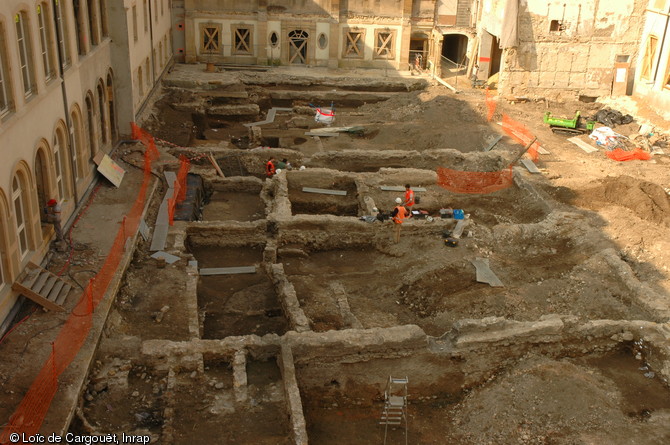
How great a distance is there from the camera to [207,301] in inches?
627

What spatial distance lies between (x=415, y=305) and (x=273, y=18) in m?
26.9

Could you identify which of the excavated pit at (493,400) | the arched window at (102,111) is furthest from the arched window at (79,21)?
the excavated pit at (493,400)

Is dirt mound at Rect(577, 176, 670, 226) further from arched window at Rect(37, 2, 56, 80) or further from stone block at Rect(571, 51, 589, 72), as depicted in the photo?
arched window at Rect(37, 2, 56, 80)

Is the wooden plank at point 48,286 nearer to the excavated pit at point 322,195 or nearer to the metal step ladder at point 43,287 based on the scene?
the metal step ladder at point 43,287

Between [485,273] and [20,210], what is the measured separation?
35.0 feet

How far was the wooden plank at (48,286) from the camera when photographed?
524 inches

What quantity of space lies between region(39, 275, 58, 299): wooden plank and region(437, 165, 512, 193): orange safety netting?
41.3ft

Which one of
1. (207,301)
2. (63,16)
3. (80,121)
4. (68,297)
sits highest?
(63,16)

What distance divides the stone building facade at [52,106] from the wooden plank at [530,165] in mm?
14185

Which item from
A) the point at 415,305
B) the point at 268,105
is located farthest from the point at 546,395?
the point at 268,105

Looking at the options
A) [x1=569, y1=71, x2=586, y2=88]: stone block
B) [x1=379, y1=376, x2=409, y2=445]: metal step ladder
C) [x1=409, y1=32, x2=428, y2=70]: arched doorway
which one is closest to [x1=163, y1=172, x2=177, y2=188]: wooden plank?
[x1=379, y1=376, x2=409, y2=445]: metal step ladder

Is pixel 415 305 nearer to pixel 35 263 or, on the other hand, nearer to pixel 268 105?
pixel 35 263

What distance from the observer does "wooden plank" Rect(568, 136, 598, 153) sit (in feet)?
83.5

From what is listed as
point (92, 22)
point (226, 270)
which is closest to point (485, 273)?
point (226, 270)
